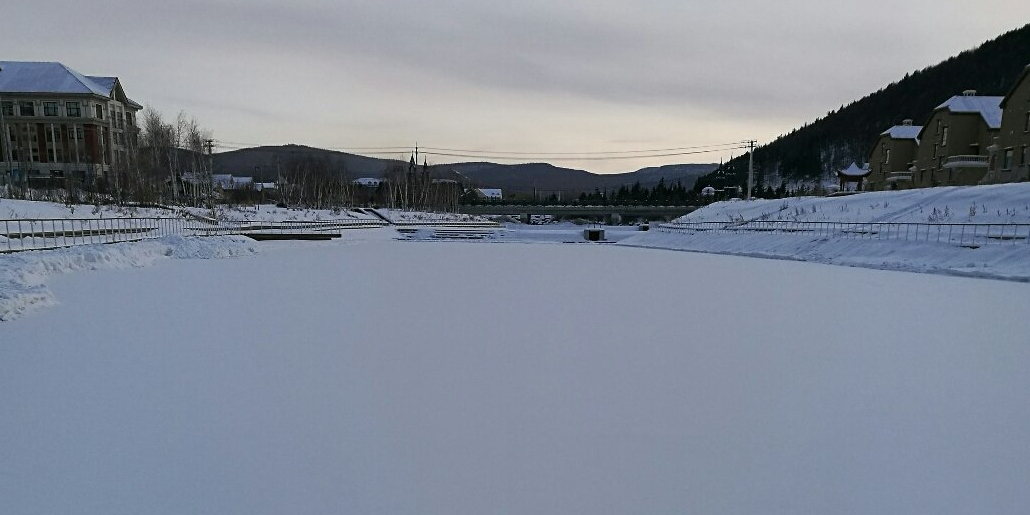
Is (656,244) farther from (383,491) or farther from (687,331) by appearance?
(383,491)

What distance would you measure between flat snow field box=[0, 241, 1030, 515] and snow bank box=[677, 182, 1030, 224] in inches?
541

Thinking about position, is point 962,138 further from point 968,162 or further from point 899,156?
point 899,156

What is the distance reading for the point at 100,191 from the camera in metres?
38.8

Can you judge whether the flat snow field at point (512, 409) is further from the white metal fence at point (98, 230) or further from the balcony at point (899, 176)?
the balcony at point (899, 176)

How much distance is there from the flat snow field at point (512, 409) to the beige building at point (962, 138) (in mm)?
42035

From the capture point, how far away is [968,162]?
4088cm

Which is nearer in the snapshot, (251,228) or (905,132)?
(251,228)

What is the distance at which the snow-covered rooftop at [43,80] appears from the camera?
180 feet

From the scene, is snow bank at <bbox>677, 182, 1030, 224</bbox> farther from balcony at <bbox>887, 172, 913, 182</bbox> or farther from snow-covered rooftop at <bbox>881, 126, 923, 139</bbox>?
snow-covered rooftop at <bbox>881, 126, 923, 139</bbox>

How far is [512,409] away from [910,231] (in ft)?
76.2

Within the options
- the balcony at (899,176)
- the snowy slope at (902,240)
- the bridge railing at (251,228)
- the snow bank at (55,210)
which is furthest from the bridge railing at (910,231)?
the snow bank at (55,210)

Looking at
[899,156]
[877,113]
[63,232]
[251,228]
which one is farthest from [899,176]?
[877,113]

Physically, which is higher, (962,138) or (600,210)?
(962,138)

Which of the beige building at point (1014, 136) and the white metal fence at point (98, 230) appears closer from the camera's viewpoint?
the white metal fence at point (98, 230)
